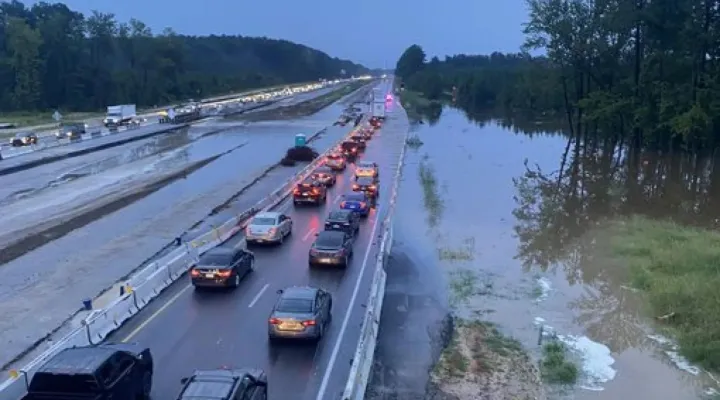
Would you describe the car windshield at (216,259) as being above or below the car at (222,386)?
below

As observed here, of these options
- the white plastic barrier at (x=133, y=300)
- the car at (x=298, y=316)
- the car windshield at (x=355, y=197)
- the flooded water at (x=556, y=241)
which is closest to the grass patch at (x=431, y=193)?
the flooded water at (x=556, y=241)

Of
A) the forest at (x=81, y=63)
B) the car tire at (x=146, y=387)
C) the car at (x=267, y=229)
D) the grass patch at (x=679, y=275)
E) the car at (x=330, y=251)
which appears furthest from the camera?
the forest at (x=81, y=63)

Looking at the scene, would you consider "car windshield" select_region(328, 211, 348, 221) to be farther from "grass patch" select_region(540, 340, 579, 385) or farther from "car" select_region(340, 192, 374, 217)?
"grass patch" select_region(540, 340, 579, 385)

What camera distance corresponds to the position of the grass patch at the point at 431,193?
1729 inches

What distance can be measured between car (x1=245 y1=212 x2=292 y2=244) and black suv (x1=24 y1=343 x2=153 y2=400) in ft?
51.0

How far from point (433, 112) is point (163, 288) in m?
135

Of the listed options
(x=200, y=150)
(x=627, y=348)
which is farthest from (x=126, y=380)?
(x=200, y=150)

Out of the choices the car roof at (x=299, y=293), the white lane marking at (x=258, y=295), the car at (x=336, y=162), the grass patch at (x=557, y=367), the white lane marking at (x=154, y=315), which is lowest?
the grass patch at (x=557, y=367)

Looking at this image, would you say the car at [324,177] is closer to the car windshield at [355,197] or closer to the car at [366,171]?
the car at [366,171]

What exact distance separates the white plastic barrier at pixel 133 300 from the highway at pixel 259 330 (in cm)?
37

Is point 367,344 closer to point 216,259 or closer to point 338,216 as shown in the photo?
point 216,259

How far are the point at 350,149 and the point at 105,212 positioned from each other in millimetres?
27385

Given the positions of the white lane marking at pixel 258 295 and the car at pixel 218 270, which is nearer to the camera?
the white lane marking at pixel 258 295

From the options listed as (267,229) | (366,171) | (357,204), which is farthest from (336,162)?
(267,229)
